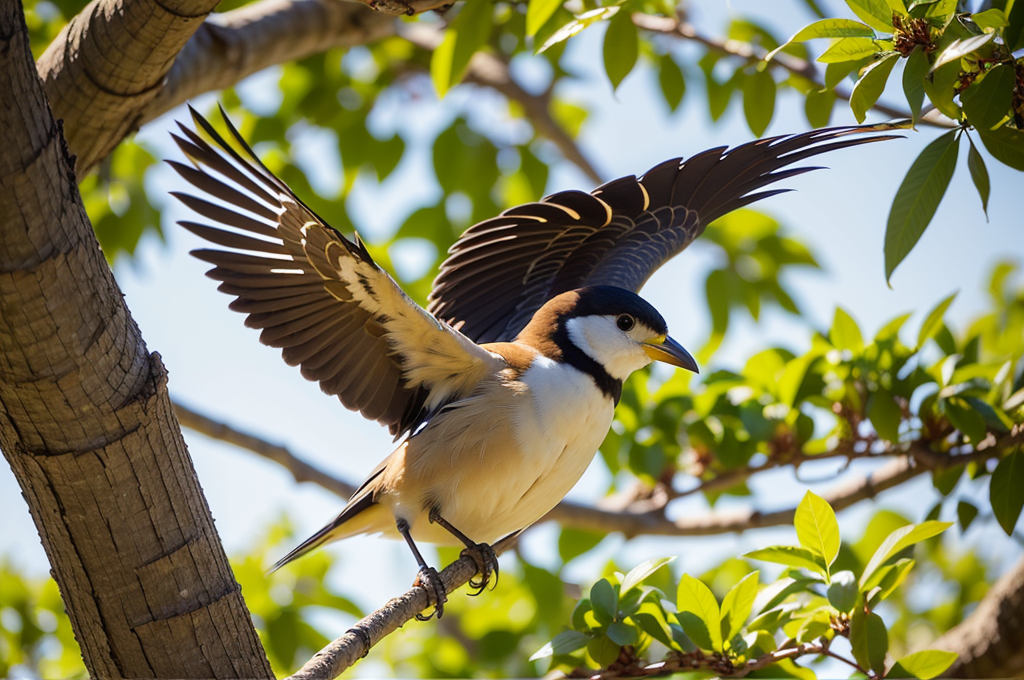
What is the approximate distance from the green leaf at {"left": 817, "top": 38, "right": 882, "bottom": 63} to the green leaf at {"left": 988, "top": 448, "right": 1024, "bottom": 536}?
4.73 feet

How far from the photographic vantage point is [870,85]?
6.65ft

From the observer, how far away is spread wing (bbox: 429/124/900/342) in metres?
3.37

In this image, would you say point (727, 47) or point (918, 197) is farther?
point (727, 47)

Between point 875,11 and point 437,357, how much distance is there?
5.21 ft

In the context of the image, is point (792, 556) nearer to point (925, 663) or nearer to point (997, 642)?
point (925, 663)

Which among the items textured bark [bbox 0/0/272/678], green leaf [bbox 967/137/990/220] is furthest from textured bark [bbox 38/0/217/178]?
green leaf [bbox 967/137/990/220]

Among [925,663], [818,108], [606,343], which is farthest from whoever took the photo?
[606,343]

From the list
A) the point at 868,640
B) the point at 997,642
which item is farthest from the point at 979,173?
the point at 997,642

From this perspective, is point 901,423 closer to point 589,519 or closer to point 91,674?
point 589,519

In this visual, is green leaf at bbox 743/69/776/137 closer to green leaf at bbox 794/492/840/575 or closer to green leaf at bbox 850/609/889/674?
green leaf at bbox 794/492/840/575

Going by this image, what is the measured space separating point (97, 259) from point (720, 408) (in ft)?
8.98

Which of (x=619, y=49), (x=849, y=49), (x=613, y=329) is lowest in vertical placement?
(x=613, y=329)

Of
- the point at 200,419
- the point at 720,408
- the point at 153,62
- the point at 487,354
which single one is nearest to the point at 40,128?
the point at 153,62

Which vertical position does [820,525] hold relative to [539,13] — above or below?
below
